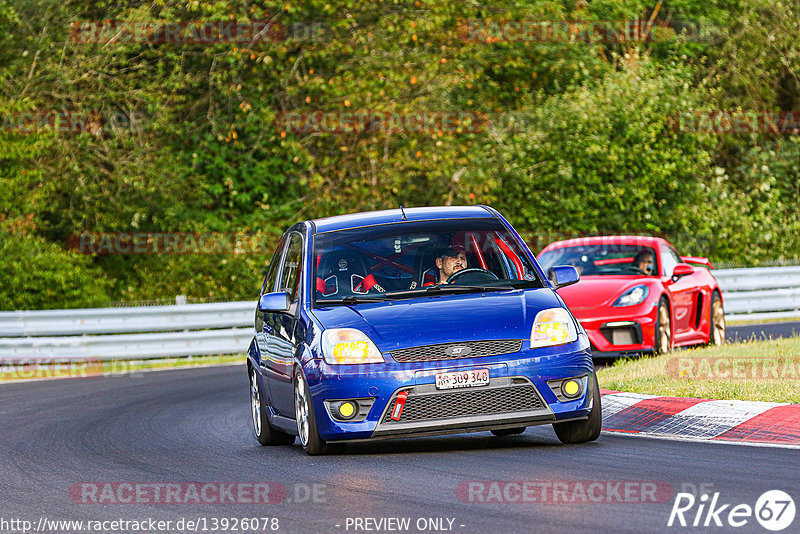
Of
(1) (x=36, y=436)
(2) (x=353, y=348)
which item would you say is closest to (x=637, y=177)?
(1) (x=36, y=436)

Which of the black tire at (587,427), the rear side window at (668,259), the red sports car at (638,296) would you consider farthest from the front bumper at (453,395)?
the rear side window at (668,259)

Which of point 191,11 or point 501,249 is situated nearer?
point 501,249

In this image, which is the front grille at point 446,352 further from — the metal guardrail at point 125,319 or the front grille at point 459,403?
the metal guardrail at point 125,319

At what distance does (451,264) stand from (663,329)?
21.9ft

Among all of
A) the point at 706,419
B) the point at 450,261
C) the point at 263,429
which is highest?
the point at 450,261

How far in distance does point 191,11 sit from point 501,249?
20972mm

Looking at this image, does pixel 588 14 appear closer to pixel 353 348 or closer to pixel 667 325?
pixel 667 325

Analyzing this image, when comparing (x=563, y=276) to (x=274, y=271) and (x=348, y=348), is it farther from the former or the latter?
(x=274, y=271)

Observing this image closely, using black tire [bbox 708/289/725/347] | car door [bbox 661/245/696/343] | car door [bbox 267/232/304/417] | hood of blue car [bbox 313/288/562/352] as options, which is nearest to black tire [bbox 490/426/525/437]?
hood of blue car [bbox 313/288/562/352]

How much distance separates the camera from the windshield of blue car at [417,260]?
9.84m

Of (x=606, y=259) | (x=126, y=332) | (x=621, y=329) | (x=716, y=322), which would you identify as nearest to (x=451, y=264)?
(x=621, y=329)

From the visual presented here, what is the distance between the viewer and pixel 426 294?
962cm

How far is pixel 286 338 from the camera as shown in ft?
32.6

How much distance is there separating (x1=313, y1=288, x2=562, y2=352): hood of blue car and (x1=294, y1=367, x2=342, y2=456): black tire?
46 centimetres
